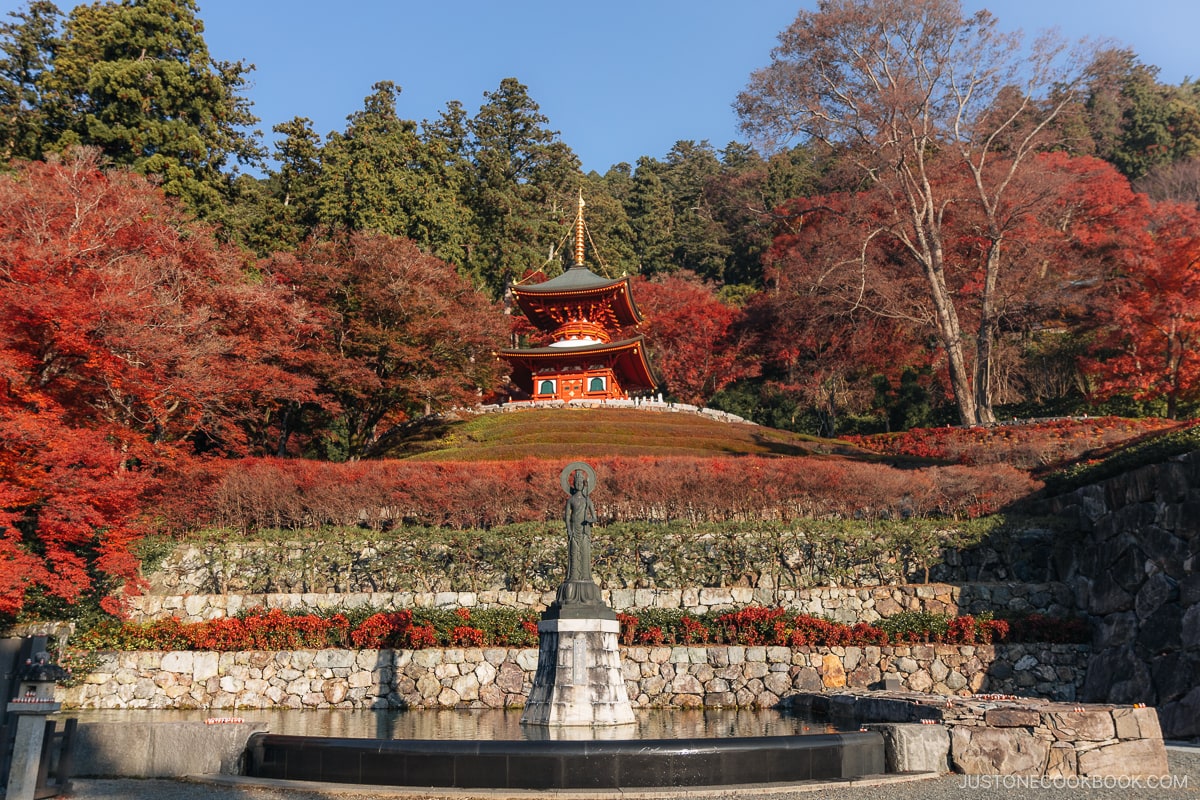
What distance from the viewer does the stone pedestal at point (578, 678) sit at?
11273 mm

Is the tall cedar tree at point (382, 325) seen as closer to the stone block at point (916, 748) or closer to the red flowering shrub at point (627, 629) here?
the red flowering shrub at point (627, 629)

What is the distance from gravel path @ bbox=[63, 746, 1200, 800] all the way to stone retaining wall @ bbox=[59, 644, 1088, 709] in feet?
24.8

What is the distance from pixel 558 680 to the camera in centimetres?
1140

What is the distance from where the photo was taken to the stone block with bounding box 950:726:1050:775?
8930 millimetres

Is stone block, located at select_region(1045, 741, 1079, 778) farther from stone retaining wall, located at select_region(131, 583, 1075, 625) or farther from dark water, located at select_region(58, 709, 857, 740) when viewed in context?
stone retaining wall, located at select_region(131, 583, 1075, 625)

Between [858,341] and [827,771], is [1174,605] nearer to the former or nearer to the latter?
[827,771]

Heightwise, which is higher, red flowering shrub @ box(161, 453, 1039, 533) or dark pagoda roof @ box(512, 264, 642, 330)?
dark pagoda roof @ box(512, 264, 642, 330)

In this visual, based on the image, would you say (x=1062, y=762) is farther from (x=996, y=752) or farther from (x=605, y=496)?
(x=605, y=496)

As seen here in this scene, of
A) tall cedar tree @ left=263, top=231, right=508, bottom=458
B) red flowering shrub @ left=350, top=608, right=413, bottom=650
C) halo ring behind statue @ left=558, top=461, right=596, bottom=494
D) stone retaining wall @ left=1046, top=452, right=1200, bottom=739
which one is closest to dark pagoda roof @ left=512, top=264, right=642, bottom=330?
tall cedar tree @ left=263, top=231, right=508, bottom=458

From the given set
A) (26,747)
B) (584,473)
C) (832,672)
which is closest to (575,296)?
(832,672)

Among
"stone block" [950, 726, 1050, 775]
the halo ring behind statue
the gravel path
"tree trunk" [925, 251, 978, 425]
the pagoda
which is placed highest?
the pagoda

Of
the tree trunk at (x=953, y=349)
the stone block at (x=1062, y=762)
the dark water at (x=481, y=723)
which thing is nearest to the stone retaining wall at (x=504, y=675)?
the dark water at (x=481, y=723)

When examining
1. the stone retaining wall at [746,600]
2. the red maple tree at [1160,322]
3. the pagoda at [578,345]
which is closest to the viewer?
the stone retaining wall at [746,600]

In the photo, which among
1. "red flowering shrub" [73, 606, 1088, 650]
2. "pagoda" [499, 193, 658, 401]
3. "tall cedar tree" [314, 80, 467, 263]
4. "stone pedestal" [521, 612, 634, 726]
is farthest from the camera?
"pagoda" [499, 193, 658, 401]
